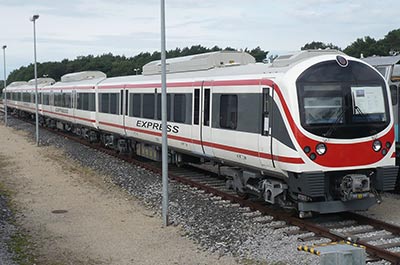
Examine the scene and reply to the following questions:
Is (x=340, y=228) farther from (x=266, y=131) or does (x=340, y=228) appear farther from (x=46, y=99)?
(x=46, y=99)

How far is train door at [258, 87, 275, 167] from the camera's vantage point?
33.3 ft

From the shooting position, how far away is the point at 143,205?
1277cm

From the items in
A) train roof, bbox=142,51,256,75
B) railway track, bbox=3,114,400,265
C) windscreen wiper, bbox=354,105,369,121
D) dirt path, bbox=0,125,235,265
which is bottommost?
dirt path, bbox=0,125,235,265

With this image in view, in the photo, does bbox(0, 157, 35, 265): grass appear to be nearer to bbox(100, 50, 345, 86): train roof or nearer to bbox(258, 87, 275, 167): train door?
bbox(258, 87, 275, 167): train door

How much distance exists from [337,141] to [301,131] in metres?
0.74

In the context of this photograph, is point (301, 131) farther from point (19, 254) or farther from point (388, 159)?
point (19, 254)

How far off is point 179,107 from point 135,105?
4.15m

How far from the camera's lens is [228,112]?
463 inches

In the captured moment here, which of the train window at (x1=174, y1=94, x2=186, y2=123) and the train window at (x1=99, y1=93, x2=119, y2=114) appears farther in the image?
the train window at (x1=99, y1=93, x2=119, y2=114)

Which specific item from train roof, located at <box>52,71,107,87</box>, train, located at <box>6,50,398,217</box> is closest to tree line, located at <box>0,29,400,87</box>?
train roof, located at <box>52,71,107,87</box>

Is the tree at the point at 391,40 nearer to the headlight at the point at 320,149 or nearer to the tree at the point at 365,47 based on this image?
the tree at the point at 365,47

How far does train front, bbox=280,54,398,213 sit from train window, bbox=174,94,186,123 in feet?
15.3

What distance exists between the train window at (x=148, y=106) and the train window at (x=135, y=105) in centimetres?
47

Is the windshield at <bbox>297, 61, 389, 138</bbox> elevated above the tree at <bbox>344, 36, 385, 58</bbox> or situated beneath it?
situated beneath
